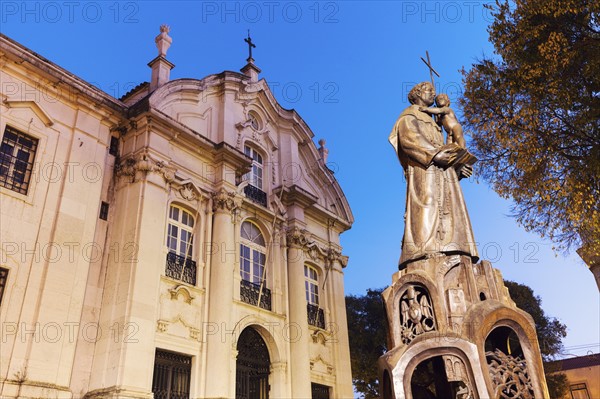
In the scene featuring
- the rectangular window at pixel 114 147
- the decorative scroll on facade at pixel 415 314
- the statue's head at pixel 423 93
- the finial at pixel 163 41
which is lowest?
the decorative scroll on facade at pixel 415 314

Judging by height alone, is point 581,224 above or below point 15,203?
below

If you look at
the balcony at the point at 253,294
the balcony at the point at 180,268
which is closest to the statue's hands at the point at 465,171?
the balcony at the point at 180,268

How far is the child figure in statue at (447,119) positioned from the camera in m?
5.34

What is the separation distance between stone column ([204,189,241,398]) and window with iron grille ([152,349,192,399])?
54 centimetres

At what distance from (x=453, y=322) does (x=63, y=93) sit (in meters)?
12.6

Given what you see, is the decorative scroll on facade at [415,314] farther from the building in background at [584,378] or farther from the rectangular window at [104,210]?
the building in background at [584,378]

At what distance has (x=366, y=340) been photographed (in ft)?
84.7

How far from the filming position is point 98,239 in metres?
13.3

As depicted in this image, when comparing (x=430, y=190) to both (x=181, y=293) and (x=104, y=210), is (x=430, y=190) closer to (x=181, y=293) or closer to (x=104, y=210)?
(x=181, y=293)

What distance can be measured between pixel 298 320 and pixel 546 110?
10238mm

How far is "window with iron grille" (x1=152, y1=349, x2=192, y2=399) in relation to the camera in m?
12.4

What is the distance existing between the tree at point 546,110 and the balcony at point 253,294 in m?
8.16

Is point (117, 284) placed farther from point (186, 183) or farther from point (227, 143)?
point (227, 143)

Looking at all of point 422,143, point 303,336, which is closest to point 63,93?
point 303,336
